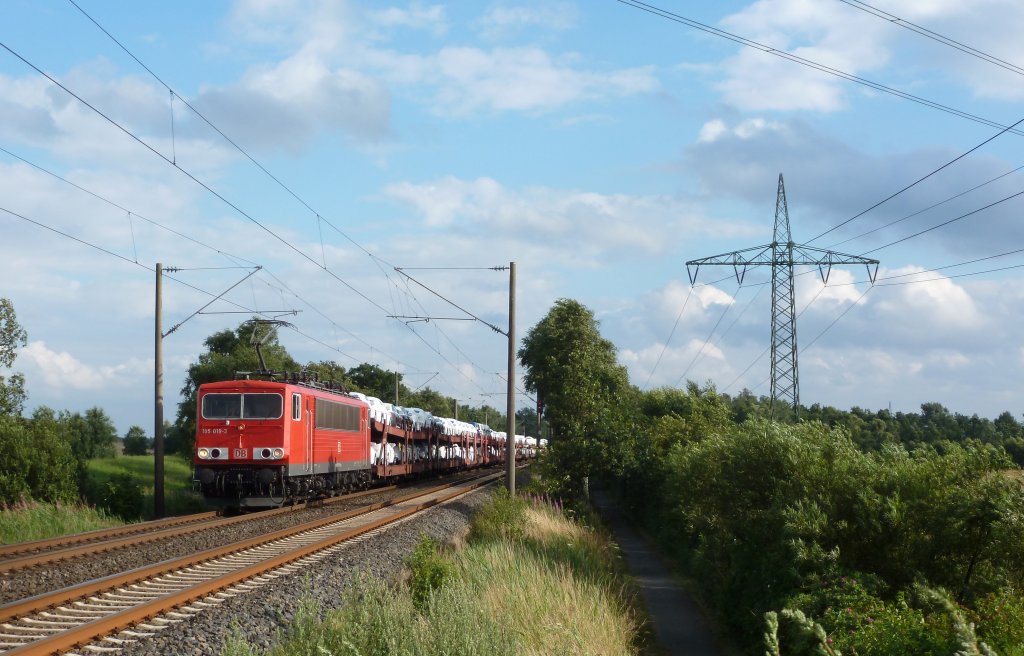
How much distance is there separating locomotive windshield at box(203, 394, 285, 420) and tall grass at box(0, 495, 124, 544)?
374 cm

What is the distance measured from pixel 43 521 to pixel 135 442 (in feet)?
435

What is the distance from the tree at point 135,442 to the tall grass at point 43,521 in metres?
127

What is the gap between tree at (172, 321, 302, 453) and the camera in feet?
191

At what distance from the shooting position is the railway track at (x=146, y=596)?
988 centimetres

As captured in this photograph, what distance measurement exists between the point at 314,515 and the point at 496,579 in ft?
47.2

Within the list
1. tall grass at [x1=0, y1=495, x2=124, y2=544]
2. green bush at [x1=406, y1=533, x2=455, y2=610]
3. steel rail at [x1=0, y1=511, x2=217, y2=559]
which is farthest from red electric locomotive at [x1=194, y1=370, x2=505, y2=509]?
green bush at [x1=406, y1=533, x2=455, y2=610]

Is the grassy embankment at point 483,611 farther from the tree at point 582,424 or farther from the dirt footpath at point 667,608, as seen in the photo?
the tree at point 582,424

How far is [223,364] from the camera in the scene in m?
63.7

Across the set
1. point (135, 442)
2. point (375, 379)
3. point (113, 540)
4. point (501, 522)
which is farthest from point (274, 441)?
point (135, 442)

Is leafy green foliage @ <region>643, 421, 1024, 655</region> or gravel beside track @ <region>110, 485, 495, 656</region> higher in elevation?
leafy green foliage @ <region>643, 421, 1024, 655</region>

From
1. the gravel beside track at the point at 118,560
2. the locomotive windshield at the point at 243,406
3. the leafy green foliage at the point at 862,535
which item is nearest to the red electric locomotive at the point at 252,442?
the locomotive windshield at the point at 243,406

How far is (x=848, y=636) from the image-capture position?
9.34 metres

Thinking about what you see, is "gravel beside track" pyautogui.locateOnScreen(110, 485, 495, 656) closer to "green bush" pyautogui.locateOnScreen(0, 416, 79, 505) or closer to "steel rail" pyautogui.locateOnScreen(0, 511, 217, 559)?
"steel rail" pyautogui.locateOnScreen(0, 511, 217, 559)

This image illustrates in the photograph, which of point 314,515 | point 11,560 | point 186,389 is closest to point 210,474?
point 314,515
